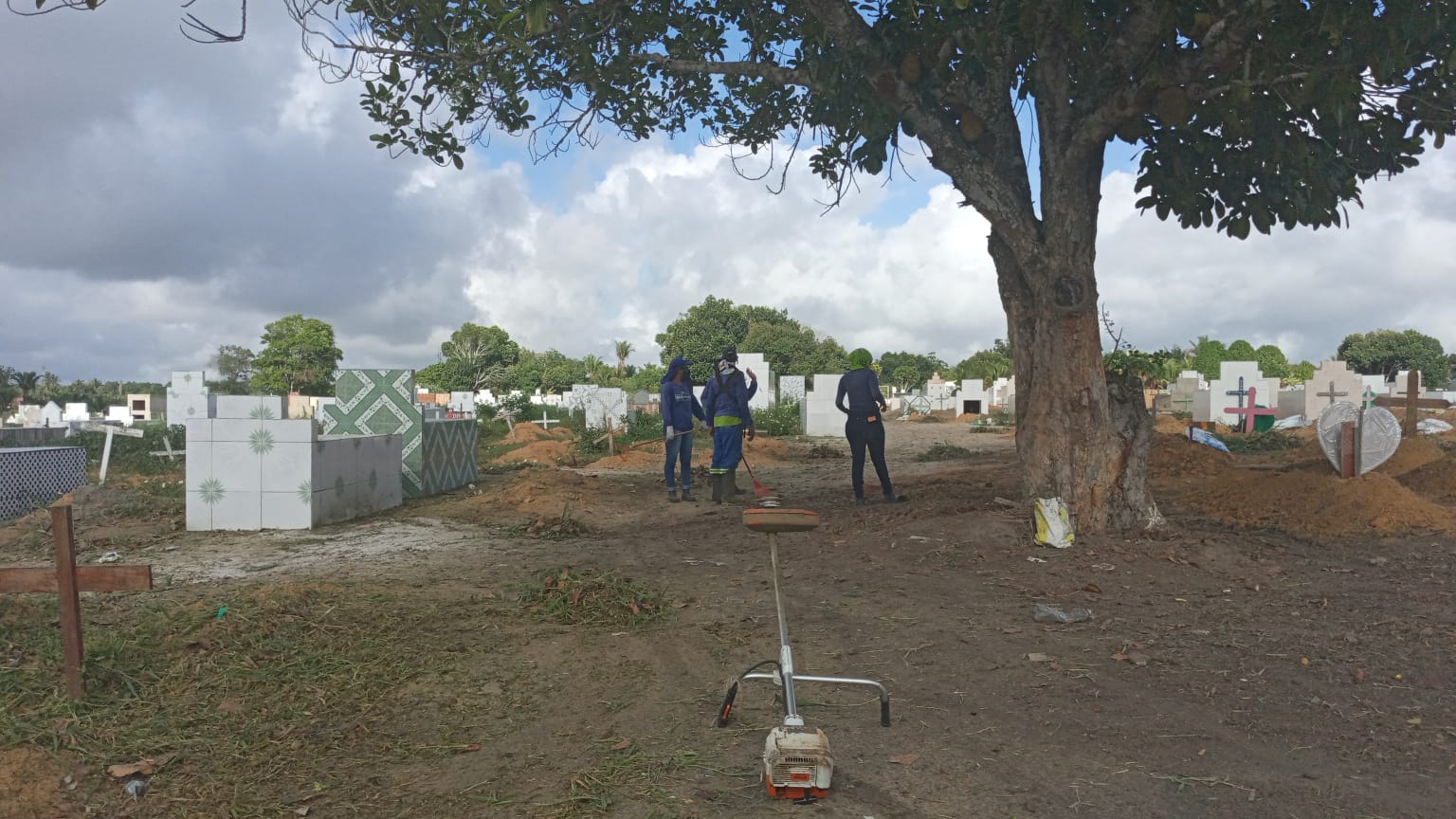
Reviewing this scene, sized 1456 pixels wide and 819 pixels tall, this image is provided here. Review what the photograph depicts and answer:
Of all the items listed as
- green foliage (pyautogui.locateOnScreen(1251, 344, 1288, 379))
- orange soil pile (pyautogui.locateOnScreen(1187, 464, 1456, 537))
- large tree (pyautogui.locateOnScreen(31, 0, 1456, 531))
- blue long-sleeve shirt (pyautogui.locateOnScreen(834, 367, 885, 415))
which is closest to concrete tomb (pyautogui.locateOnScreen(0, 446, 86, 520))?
large tree (pyautogui.locateOnScreen(31, 0, 1456, 531))

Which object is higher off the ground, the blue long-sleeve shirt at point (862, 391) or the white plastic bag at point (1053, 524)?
the blue long-sleeve shirt at point (862, 391)

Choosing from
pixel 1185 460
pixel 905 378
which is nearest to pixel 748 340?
pixel 905 378

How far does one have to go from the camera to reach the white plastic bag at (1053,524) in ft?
23.9

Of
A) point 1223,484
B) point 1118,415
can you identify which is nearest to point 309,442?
point 1118,415

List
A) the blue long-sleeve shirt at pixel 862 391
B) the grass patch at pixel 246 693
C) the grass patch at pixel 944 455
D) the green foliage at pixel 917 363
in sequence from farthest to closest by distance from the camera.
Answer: the green foliage at pixel 917 363, the grass patch at pixel 944 455, the blue long-sleeve shirt at pixel 862 391, the grass patch at pixel 246 693

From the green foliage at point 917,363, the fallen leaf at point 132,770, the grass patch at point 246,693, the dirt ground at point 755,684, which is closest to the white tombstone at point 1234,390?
the dirt ground at point 755,684

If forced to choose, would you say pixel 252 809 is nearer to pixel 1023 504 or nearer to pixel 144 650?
pixel 144 650

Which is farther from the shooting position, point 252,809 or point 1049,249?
point 1049,249

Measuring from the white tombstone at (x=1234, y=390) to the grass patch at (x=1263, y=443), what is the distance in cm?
484

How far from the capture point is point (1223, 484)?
10078mm

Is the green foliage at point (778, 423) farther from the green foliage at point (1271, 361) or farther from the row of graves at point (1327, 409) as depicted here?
the green foliage at point (1271, 361)

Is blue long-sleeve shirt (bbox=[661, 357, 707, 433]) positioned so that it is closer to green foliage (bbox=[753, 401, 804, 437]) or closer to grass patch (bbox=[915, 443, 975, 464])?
grass patch (bbox=[915, 443, 975, 464])

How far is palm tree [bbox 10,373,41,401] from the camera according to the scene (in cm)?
5862

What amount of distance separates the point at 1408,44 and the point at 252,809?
7.94 m
